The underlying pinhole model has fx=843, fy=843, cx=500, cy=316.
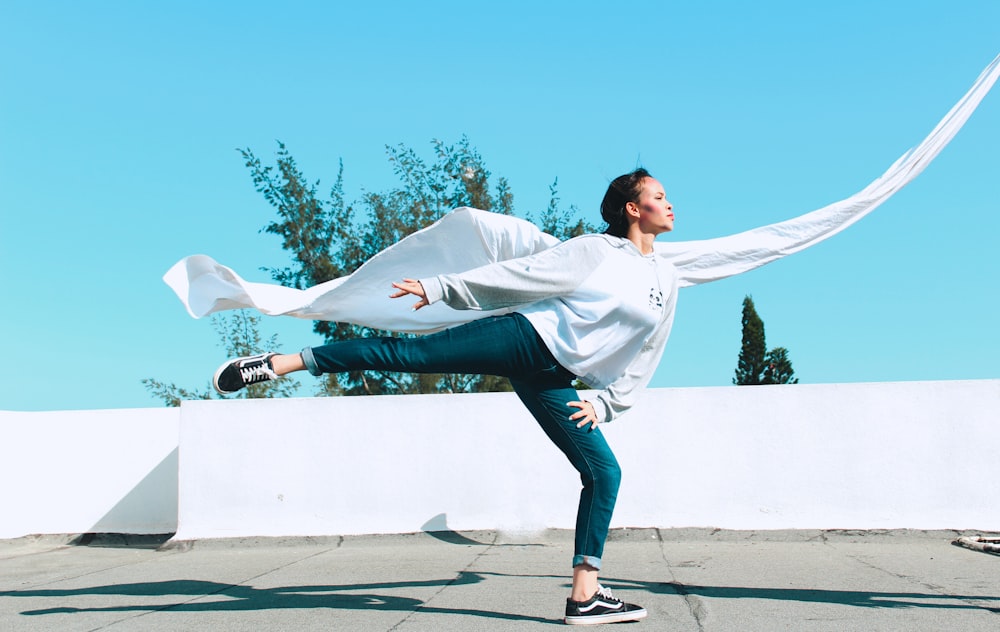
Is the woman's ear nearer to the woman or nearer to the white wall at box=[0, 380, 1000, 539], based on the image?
the woman

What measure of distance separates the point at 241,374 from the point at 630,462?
5226 mm

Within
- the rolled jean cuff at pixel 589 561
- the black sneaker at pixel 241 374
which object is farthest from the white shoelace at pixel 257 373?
the rolled jean cuff at pixel 589 561

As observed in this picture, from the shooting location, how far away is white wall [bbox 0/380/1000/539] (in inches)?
308

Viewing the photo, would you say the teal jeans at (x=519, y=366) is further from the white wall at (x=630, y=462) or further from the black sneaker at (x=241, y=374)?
the white wall at (x=630, y=462)

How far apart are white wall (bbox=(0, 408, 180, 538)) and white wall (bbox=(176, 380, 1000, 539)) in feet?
4.70

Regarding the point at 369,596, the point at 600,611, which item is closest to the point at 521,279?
the point at 600,611

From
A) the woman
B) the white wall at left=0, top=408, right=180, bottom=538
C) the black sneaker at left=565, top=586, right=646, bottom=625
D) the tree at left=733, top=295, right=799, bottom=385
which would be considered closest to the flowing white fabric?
the woman

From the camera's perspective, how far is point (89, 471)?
33.0 ft

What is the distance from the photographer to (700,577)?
509cm

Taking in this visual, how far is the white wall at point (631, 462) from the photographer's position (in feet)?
25.7

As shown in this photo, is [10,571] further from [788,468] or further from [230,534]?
[788,468]

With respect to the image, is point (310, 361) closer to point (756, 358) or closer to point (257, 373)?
point (257, 373)

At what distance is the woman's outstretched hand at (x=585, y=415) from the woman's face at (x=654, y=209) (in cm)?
86

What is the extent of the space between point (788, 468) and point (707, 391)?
40.6 inches
